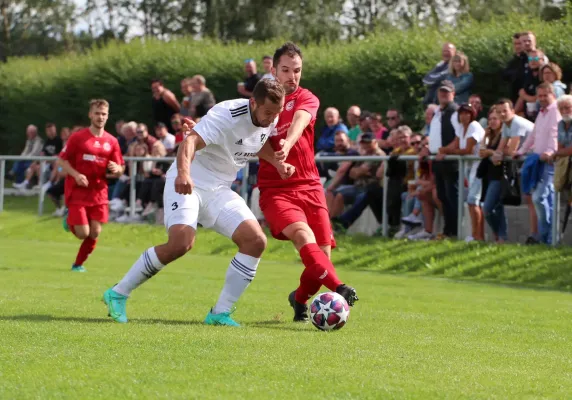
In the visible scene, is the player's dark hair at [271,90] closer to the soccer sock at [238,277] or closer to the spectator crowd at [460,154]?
the soccer sock at [238,277]

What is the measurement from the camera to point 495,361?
24.9 feet

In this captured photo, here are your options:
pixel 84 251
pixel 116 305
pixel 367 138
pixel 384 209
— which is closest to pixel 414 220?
pixel 384 209

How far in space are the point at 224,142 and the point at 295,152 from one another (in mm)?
906

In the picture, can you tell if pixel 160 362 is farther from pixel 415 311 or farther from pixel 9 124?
pixel 9 124

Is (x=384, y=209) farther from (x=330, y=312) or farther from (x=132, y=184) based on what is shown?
(x=330, y=312)

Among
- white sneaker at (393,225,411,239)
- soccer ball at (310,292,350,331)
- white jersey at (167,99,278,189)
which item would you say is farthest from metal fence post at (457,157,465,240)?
soccer ball at (310,292,350,331)

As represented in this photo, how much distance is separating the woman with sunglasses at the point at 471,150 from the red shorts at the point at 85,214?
539 cm

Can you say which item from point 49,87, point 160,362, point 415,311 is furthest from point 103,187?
point 49,87

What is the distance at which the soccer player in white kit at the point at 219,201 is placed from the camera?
9164 millimetres

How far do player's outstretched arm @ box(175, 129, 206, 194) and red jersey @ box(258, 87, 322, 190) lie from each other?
918mm

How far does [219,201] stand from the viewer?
945 cm

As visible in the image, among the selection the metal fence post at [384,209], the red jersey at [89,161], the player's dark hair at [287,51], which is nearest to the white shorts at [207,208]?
the player's dark hair at [287,51]

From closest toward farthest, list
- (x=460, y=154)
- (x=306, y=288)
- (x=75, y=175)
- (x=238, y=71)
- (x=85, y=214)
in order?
1. (x=306, y=288)
2. (x=75, y=175)
3. (x=85, y=214)
4. (x=460, y=154)
5. (x=238, y=71)

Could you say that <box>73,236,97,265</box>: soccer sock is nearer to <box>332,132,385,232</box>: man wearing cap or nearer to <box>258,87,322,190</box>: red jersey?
<box>332,132,385,232</box>: man wearing cap
